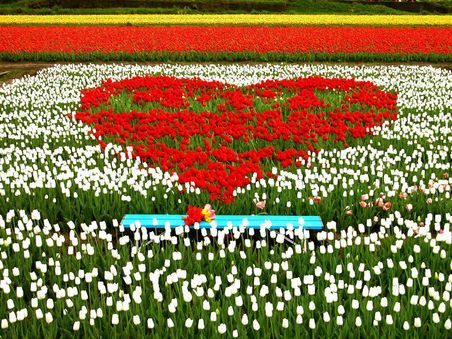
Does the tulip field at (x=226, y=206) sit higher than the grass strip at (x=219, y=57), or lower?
higher

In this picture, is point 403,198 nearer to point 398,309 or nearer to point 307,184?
point 307,184

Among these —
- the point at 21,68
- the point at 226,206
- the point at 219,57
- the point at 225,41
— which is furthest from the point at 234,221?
the point at 225,41

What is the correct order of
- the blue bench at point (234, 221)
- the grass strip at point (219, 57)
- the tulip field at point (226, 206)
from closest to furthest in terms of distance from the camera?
the tulip field at point (226, 206)
the blue bench at point (234, 221)
the grass strip at point (219, 57)

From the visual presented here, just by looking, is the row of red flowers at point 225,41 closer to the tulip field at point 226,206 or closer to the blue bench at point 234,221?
the tulip field at point 226,206

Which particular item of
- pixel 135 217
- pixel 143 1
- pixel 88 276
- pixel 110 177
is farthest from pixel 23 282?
pixel 143 1

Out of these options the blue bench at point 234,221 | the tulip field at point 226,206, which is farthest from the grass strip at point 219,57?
the blue bench at point 234,221

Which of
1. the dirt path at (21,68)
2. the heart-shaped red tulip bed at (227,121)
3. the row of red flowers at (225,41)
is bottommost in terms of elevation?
the dirt path at (21,68)

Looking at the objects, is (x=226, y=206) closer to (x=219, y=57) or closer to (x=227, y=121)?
(x=227, y=121)

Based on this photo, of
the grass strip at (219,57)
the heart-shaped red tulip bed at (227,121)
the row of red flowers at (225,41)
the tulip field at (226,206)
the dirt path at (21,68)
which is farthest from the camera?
the row of red flowers at (225,41)
